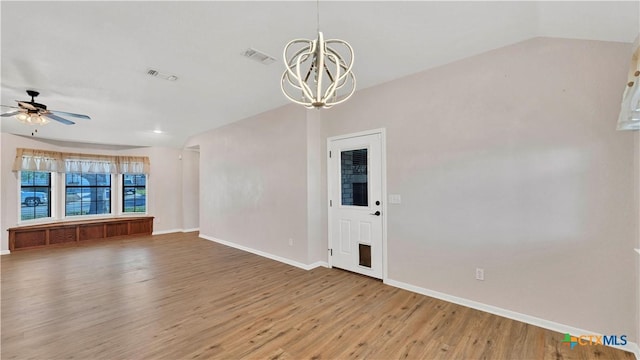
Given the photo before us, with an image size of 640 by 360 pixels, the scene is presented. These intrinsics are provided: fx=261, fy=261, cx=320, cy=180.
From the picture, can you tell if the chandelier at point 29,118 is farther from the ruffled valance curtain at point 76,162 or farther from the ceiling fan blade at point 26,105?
the ruffled valance curtain at point 76,162

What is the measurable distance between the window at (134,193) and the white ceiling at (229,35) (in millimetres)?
3682

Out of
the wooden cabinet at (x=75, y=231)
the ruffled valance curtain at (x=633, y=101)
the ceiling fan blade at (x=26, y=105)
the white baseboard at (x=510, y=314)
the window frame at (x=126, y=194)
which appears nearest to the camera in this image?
the ruffled valance curtain at (x=633, y=101)

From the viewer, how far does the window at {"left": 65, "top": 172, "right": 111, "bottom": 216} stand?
21.5 feet

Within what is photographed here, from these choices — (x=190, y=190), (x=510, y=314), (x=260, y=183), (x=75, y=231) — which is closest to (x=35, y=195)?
(x=75, y=231)

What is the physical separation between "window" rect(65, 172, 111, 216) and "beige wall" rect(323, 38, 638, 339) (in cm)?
769

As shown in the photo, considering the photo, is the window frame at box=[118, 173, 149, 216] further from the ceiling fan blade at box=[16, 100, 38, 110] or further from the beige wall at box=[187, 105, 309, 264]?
the ceiling fan blade at box=[16, 100, 38, 110]

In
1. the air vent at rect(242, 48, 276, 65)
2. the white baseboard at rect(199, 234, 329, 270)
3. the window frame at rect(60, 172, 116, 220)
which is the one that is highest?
the air vent at rect(242, 48, 276, 65)

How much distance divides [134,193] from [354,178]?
22.1 feet

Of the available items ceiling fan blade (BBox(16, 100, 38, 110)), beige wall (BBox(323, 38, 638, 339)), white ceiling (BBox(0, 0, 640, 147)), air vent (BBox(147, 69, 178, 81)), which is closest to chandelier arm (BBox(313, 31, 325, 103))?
white ceiling (BBox(0, 0, 640, 147))

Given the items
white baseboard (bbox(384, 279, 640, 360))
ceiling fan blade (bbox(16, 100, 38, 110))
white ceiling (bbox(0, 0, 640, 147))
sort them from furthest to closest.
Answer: ceiling fan blade (bbox(16, 100, 38, 110)) < white baseboard (bbox(384, 279, 640, 360)) < white ceiling (bbox(0, 0, 640, 147))

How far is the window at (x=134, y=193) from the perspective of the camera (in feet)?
23.9

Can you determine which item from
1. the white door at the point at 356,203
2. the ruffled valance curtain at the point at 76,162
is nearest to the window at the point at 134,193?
the ruffled valance curtain at the point at 76,162

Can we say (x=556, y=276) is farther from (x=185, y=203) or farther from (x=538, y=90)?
(x=185, y=203)

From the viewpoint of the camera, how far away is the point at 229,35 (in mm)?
2424
